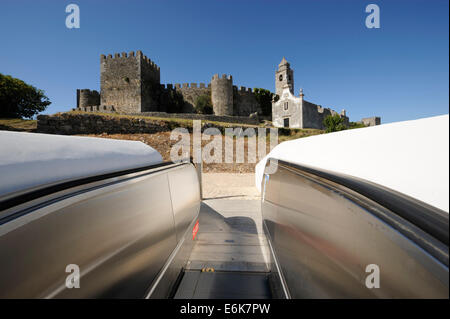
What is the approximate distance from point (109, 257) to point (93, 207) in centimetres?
23

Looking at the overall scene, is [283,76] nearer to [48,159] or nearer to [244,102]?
[244,102]

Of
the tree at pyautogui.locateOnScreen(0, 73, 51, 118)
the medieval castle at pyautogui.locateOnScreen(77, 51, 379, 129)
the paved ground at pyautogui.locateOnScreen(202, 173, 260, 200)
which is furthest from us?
the medieval castle at pyautogui.locateOnScreen(77, 51, 379, 129)

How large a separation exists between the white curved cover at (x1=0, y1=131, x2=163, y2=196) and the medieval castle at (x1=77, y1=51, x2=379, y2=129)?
28423 millimetres

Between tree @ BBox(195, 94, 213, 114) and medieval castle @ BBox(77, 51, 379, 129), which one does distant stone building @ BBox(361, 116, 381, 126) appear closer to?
medieval castle @ BBox(77, 51, 379, 129)

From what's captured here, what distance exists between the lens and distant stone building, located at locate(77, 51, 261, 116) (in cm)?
2775

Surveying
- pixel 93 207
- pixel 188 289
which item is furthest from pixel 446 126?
pixel 188 289

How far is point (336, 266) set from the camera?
0.72 metres

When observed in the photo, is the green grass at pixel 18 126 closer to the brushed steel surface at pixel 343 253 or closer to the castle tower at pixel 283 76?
the brushed steel surface at pixel 343 253

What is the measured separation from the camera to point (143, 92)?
28172mm

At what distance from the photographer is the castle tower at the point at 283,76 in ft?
126

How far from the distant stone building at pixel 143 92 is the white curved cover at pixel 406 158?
3090cm

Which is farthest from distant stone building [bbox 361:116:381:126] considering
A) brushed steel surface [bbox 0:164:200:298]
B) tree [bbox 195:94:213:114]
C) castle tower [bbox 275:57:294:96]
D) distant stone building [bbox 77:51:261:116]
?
brushed steel surface [bbox 0:164:200:298]

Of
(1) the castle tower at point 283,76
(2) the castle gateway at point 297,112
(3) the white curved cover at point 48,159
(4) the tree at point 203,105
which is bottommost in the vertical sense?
(3) the white curved cover at point 48,159

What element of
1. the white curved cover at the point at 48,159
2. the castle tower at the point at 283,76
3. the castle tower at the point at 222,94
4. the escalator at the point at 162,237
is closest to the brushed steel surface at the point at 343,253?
the escalator at the point at 162,237
